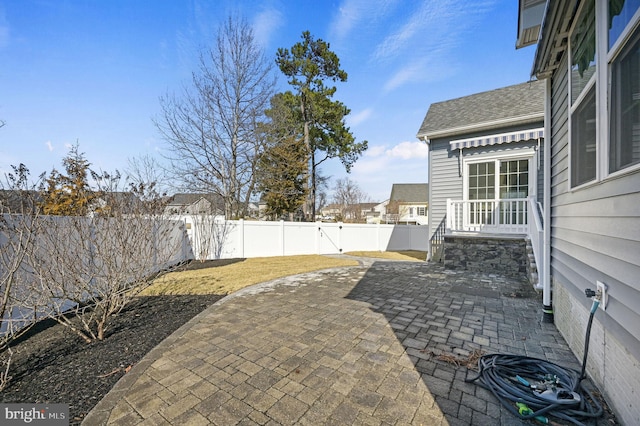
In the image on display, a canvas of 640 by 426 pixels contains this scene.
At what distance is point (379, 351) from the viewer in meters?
3.02

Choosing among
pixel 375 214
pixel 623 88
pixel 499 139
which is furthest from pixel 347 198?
pixel 623 88

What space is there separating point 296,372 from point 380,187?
134ft

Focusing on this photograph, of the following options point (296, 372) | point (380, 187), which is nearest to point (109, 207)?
point (296, 372)

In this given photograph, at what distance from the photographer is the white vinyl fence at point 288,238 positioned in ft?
33.4

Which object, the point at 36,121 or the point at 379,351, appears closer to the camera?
the point at 379,351

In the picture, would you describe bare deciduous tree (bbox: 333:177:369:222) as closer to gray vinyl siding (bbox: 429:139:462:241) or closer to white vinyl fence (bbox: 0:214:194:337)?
gray vinyl siding (bbox: 429:139:462:241)

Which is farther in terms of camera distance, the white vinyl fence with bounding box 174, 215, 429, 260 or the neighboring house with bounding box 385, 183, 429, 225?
the neighboring house with bounding box 385, 183, 429, 225

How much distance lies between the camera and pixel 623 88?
1849 millimetres

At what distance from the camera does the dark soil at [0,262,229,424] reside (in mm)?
2297

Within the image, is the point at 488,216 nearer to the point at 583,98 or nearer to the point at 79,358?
the point at 583,98

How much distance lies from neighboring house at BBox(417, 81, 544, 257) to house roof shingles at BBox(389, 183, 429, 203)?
32.4 meters

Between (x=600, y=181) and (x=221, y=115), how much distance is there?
14.0 m

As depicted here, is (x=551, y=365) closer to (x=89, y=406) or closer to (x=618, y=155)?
(x=618, y=155)

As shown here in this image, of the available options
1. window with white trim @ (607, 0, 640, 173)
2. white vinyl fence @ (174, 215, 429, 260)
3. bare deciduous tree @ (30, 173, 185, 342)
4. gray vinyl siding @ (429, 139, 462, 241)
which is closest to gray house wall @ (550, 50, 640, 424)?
window with white trim @ (607, 0, 640, 173)
